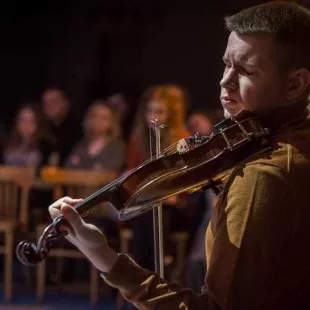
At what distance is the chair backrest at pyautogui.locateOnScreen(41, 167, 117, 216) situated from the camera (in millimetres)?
4754

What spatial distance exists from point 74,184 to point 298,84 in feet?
11.7

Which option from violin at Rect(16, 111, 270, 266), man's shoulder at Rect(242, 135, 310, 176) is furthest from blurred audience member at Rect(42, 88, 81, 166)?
man's shoulder at Rect(242, 135, 310, 176)

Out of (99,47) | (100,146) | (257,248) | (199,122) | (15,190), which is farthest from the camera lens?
(99,47)

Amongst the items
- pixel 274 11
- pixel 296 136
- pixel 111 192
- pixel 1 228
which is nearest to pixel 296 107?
pixel 296 136

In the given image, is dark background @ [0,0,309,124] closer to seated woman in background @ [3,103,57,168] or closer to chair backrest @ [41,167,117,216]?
seated woman in background @ [3,103,57,168]

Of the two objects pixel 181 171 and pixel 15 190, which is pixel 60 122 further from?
pixel 181 171

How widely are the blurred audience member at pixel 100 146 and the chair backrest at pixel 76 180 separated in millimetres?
194

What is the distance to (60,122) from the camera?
5855 millimetres

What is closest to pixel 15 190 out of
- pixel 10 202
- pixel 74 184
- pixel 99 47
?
pixel 10 202

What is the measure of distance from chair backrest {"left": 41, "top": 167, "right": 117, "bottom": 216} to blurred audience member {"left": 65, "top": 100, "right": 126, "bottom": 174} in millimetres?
194

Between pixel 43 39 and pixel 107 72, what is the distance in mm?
725

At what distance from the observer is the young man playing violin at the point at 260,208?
4.14ft

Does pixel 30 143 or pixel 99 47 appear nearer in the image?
pixel 30 143

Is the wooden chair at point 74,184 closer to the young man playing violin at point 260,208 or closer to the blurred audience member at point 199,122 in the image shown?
the blurred audience member at point 199,122
